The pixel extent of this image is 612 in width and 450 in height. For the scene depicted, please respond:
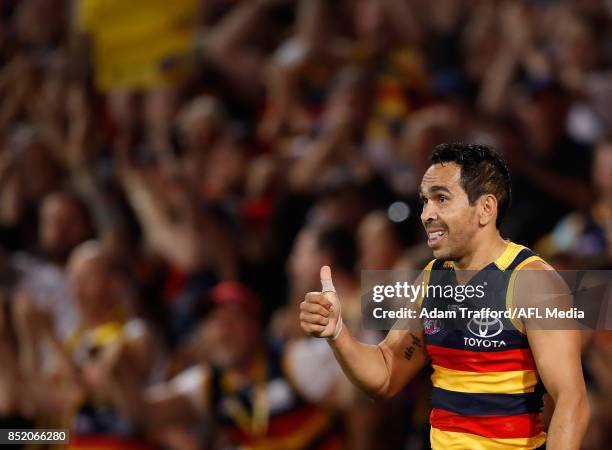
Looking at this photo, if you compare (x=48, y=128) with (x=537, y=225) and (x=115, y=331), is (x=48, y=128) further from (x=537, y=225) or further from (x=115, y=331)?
(x=537, y=225)

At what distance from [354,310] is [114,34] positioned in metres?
3.01

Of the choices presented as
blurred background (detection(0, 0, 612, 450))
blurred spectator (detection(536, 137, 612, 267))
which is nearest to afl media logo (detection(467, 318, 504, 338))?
blurred background (detection(0, 0, 612, 450))

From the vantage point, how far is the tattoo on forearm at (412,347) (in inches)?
108

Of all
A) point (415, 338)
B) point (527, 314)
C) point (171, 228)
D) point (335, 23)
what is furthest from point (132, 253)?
point (527, 314)

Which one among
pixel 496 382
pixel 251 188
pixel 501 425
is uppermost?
pixel 251 188

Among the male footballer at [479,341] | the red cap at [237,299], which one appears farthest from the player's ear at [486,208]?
the red cap at [237,299]

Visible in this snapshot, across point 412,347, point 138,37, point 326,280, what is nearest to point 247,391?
point 412,347

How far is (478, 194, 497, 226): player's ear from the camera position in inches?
100

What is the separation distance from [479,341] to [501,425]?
0.21 m

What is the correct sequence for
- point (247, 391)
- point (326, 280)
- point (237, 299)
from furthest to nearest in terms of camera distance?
point (237, 299) → point (247, 391) → point (326, 280)

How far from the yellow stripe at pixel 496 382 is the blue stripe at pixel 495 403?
0.01 metres

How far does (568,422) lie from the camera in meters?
2.33

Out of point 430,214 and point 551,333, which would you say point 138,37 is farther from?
point 551,333

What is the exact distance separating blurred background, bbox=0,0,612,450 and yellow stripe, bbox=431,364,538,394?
1447mm
